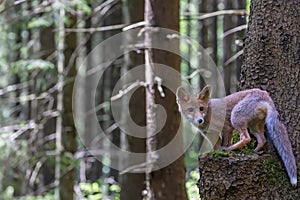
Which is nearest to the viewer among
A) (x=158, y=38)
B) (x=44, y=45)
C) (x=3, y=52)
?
(x=158, y=38)

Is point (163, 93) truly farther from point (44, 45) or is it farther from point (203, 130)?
point (44, 45)

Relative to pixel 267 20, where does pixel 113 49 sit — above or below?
below

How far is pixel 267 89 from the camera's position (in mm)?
4312

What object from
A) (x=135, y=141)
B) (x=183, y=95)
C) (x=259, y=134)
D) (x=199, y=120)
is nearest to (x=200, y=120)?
(x=199, y=120)

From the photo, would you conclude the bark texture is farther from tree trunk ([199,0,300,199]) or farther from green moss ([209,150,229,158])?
green moss ([209,150,229,158])

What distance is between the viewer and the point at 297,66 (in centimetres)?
425

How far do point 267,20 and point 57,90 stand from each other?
20.2ft

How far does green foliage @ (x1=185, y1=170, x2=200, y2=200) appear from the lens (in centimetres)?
579

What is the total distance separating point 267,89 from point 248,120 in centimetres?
42

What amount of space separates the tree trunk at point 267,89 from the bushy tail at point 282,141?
0.14 ft

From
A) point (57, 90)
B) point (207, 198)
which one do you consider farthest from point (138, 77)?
point (207, 198)

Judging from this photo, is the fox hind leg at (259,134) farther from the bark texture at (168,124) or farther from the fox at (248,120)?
the bark texture at (168,124)

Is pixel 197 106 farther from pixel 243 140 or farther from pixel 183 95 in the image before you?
pixel 243 140

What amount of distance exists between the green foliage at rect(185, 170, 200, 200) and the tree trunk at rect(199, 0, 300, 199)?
1627 mm
